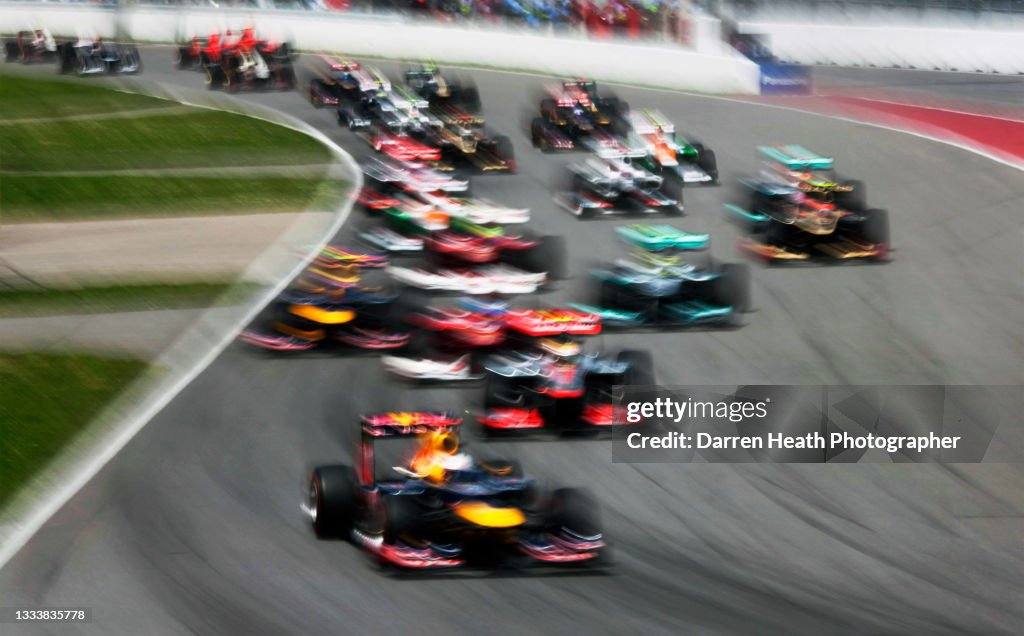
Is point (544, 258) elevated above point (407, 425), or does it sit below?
below

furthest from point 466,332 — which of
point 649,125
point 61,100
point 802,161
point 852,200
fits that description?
point 61,100

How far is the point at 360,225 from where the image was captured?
2270 centimetres

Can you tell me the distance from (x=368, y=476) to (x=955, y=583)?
4292 millimetres

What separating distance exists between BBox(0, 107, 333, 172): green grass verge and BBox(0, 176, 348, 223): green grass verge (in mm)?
1162

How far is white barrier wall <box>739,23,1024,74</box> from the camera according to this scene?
34.5 meters

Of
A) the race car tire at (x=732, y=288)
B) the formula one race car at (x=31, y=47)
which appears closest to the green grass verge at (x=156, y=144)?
the formula one race car at (x=31, y=47)

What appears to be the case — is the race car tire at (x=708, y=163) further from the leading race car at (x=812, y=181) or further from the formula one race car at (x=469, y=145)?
the formula one race car at (x=469, y=145)

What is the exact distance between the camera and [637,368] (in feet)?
48.1

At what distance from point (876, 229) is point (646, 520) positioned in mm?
9348

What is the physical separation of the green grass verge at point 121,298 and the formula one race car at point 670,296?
4.55m

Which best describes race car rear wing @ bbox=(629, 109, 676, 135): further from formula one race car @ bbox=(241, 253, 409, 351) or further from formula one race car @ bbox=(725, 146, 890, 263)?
formula one race car @ bbox=(241, 253, 409, 351)

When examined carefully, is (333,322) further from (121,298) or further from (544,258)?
(121,298)

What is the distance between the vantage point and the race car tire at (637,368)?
14492 millimetres

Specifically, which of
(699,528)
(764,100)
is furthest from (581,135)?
(699,528)
